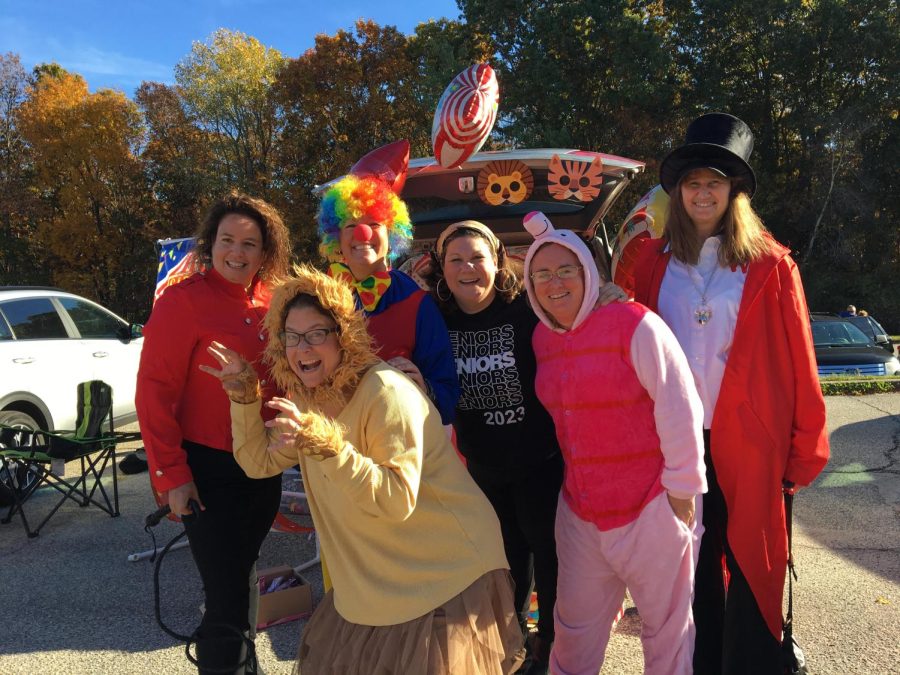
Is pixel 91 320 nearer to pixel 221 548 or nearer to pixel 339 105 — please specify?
pixel 221 548

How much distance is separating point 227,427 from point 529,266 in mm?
1184

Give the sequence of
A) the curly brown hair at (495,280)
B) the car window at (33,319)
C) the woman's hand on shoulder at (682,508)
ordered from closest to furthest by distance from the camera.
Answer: the woman's hand on shoulder at (682,508) → the curly brown hair at (495,280) → the car window at (33,319)

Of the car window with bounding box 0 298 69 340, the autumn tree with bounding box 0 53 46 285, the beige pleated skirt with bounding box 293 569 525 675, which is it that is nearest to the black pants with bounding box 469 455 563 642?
the beige pleated skirt with bounding box 293 569 525 675

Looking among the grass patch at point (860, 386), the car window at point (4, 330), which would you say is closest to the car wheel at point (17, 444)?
the car window at point (4, 330)

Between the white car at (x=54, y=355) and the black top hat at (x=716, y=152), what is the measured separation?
491 cm

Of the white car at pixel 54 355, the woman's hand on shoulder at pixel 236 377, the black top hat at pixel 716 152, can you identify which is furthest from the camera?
the white car at pixel 54 355

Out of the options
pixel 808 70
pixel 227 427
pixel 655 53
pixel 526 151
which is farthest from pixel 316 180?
pixel 227 427

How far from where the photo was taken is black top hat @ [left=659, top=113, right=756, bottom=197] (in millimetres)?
2199

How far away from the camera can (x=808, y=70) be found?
20359mm

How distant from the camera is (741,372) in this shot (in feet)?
6.79

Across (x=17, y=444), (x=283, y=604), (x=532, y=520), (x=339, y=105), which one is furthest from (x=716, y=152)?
(x=339, y=105)

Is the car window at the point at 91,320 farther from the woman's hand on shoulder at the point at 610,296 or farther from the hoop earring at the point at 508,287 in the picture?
the woman's hand on shoulder at the point at 610,296

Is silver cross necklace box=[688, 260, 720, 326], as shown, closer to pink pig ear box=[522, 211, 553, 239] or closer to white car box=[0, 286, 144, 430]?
pink pig ear box=[522, 211, 553, 239]

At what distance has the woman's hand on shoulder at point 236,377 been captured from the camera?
1859 mm
